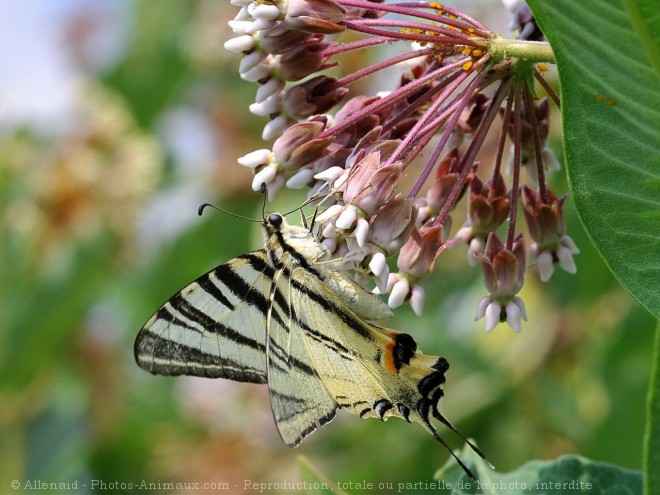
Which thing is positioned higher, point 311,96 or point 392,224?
point 311,96

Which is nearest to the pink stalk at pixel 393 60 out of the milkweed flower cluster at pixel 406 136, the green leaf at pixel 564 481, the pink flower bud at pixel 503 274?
the milkweed flower cluster at pixel 406 136

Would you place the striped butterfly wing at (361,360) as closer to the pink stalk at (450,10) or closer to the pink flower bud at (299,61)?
the pink flower bud at (299,61)

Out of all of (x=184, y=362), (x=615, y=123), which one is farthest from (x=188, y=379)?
(x=615, y=123)

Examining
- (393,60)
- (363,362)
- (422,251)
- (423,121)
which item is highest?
(393,60)

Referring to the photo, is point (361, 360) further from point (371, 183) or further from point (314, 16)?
point (314, 16)

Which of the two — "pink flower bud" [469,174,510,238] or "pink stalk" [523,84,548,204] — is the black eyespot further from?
"pink stalk" [523,84,548,204]
